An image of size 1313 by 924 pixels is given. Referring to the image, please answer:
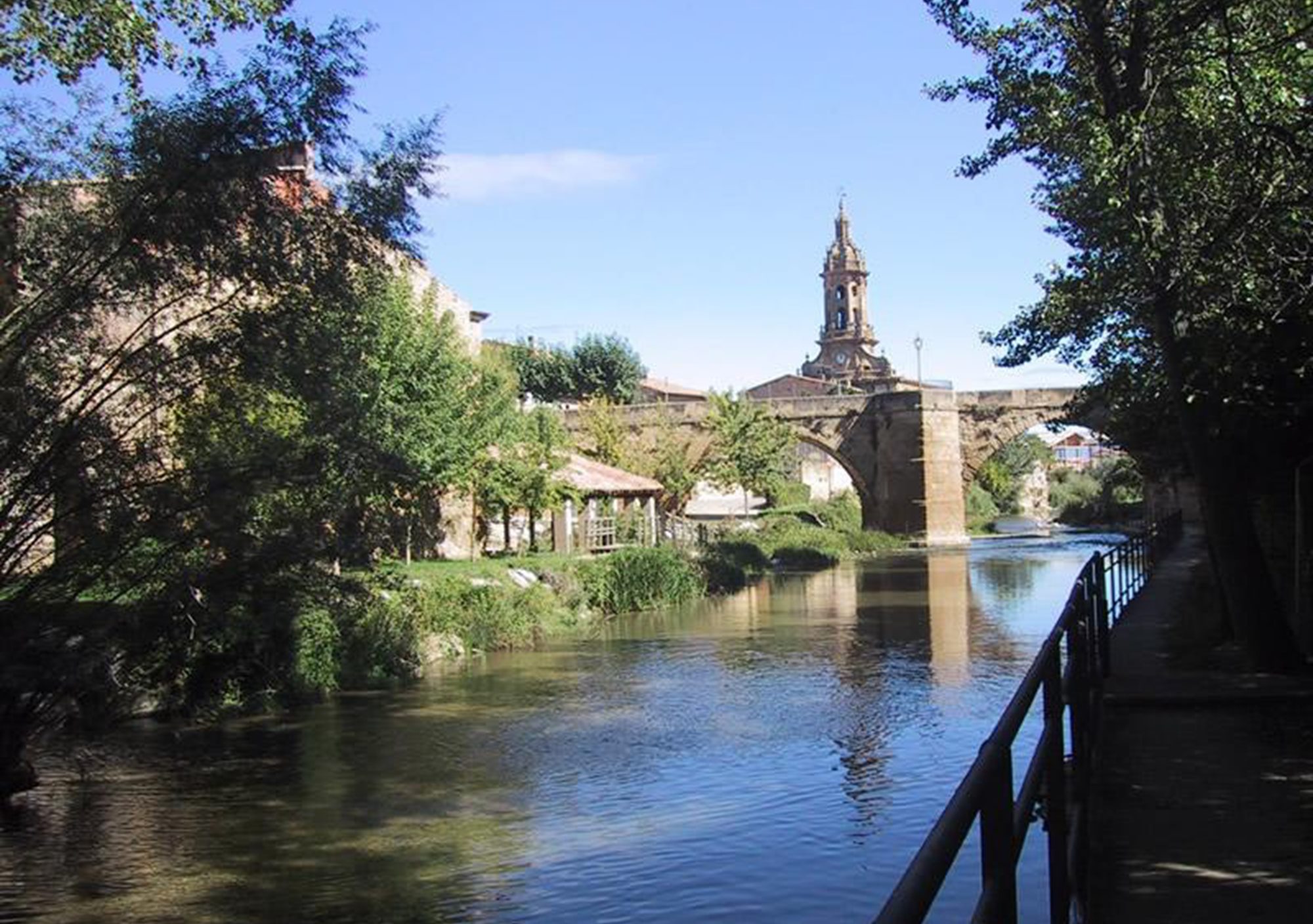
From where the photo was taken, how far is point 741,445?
158 ft

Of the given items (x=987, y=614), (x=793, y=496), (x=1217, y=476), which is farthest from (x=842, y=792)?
(x=793, y=496)

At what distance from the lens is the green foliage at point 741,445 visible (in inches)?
1891

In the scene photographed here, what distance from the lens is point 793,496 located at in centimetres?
5759

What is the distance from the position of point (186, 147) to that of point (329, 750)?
19.1ft

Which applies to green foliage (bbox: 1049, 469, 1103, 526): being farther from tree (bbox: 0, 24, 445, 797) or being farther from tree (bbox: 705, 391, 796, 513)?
tree (bbox: 0, 24, 445, 797)

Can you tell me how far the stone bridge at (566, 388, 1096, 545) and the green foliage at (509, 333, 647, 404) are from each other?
8531 mm

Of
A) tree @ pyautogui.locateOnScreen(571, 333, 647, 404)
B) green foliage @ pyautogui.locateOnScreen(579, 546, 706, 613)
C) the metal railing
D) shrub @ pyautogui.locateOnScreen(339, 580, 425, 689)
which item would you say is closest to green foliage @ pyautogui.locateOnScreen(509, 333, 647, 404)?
tree @ pyautogui.locateOnScreen(571, 333, 647, 404)

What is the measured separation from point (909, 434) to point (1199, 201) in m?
41.8

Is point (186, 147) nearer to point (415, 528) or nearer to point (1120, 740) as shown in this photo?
point (1120, 740)

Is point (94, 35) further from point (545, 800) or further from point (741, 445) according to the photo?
point (741, 445)

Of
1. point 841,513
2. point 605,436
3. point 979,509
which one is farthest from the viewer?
point 979,509

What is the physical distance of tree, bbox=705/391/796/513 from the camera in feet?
158

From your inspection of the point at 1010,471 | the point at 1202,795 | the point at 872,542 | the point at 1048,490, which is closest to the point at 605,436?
the point at 872,542

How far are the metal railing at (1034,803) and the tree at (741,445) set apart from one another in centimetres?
4099
